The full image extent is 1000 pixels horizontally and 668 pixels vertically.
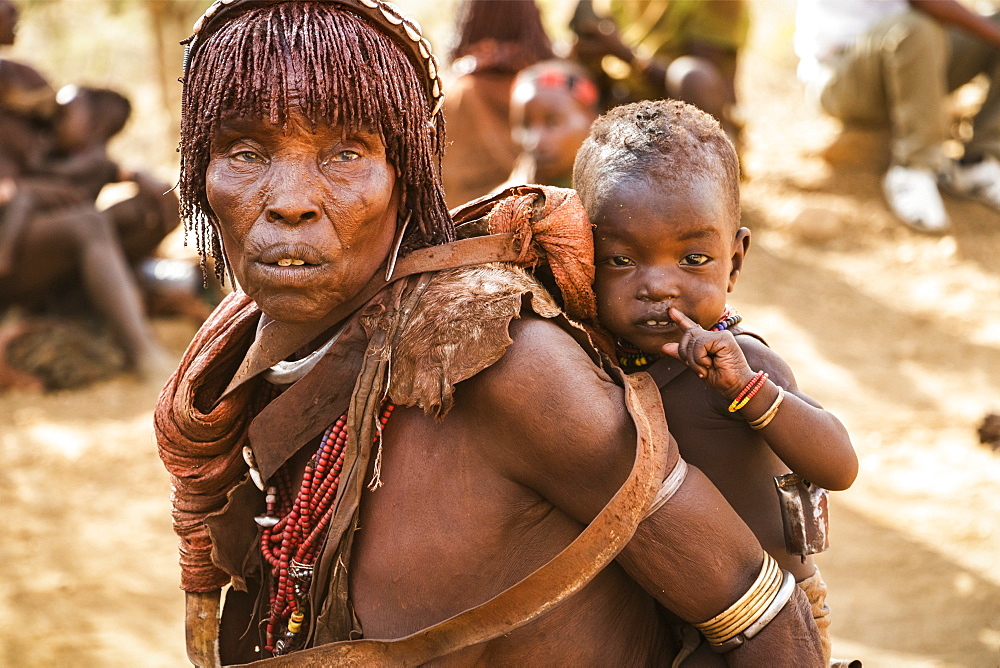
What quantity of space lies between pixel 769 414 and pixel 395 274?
696mm

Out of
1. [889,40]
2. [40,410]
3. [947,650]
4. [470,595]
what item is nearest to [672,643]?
[470,595]

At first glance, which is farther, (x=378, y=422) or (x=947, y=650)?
(x=947, y=650)

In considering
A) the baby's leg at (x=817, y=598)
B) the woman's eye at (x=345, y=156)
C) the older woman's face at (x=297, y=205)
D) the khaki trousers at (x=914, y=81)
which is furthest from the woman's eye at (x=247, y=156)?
the khaki trousers at (x=914, y=81)

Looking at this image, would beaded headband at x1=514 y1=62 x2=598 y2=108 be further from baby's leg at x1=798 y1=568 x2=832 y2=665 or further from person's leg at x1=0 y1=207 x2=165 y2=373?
baby's leg at x1=798 y1=568 x2=832 y2=665

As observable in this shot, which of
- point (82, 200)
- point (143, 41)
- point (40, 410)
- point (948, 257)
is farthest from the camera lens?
point (143, 41)

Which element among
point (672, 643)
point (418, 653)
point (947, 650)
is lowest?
point (947, 650)

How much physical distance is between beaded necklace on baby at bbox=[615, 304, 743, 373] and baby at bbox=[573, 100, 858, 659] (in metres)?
0.03

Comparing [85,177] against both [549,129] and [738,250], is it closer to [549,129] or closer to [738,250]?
[549,129]

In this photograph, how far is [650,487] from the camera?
1559 mm

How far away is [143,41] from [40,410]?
938 cm

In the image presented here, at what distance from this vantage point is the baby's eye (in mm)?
1920

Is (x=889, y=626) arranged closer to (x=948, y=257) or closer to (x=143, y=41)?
(x=948, y=257)

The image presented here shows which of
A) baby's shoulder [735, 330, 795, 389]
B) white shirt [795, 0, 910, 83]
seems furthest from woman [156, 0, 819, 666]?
white shirt [795, 0, 910, 83]

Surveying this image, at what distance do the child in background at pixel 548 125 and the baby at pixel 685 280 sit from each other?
3.58 meters
